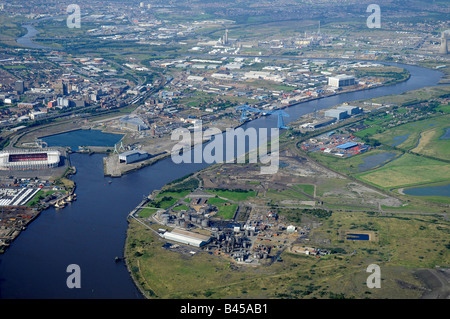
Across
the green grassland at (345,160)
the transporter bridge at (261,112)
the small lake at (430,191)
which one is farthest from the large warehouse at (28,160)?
the small lake at (430,191)

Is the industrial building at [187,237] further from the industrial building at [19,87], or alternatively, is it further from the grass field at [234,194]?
the industrial building at [19,87]

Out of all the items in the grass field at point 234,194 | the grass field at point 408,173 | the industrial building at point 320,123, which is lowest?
the grass field at point 234,194

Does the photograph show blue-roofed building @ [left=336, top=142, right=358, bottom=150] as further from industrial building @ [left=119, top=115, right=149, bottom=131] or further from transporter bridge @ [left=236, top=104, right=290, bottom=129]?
industrial building @ [left=119, top=115, right=149, bottom=131]

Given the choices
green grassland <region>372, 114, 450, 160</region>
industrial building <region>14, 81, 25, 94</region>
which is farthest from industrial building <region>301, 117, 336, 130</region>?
industrial building <region>14, 81, 25, 94</region>
